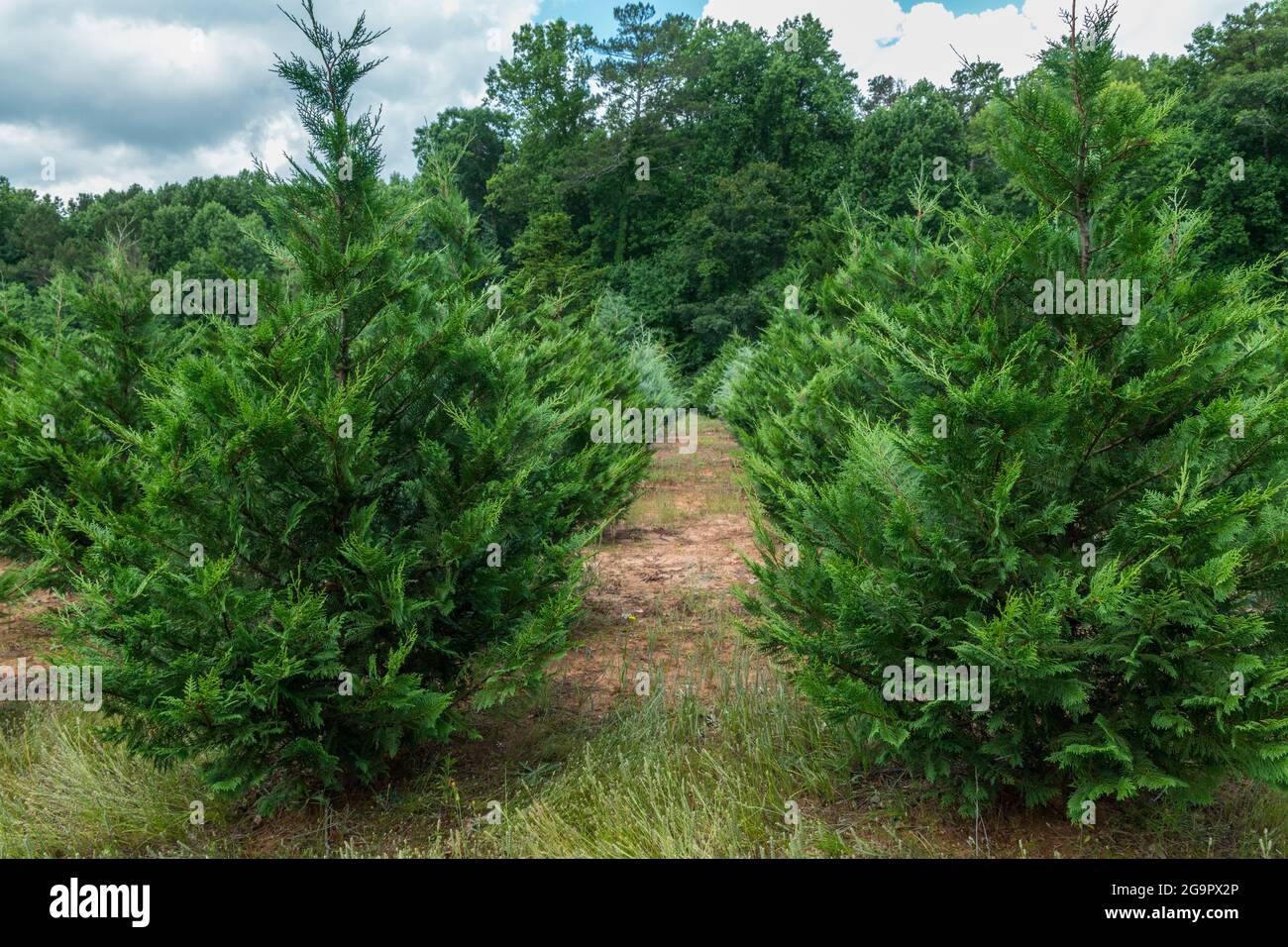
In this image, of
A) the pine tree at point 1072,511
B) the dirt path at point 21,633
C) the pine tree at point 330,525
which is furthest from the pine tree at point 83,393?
the pine tree at point 1072,511

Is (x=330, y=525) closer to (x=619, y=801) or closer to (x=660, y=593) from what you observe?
(x=619, y=801)

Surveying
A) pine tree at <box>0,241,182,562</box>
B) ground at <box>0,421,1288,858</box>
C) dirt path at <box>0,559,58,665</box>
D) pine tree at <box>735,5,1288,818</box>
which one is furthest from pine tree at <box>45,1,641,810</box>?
dirt path at <box>0,559,58,665</box>

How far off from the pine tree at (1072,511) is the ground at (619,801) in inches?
11.1

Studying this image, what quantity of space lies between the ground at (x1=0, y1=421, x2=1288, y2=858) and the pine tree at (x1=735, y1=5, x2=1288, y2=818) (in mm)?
283

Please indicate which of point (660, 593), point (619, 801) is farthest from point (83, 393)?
point (619, 801)

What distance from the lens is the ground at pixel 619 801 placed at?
355 centimetres

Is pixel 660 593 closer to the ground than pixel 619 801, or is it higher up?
higher up

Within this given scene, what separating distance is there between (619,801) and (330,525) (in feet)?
6.38

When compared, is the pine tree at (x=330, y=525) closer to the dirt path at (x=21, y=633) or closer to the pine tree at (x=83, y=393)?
the pine tree at (x=83, y=393)

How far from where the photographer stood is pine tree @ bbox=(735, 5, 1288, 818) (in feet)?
9.96

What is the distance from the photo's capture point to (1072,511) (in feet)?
10.5

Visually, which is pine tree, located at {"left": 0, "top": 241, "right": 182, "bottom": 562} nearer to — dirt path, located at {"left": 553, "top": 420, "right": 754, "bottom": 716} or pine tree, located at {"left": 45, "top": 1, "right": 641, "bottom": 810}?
pine tree, located at {"left": 45, "top": 1, "right": 641, "bottom": 810}

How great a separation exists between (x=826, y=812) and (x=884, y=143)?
40163 mm
